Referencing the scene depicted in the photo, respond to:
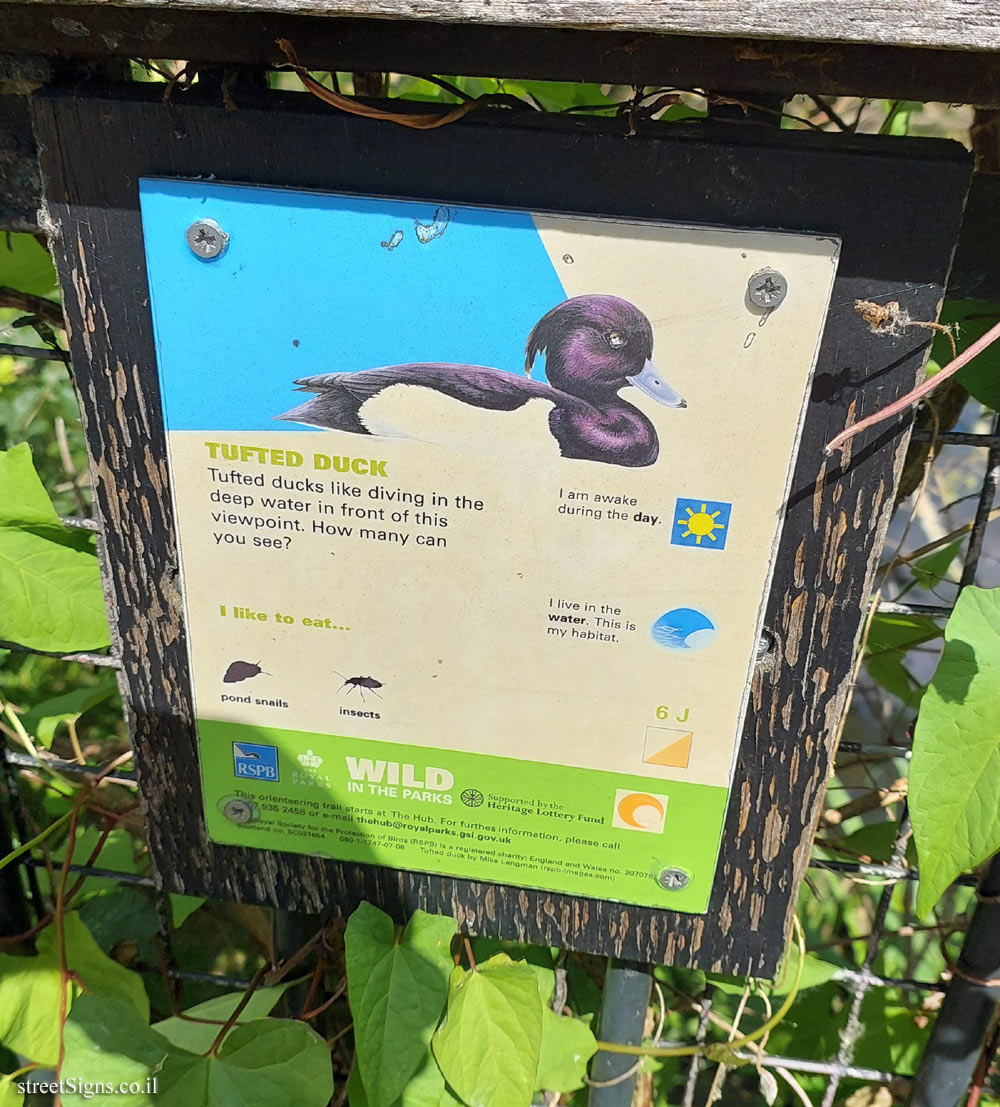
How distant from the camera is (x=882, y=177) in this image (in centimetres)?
56

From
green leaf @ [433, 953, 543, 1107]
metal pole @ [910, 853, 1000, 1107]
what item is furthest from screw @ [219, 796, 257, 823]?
metal pole @ [910, 853, 1000, 1107]

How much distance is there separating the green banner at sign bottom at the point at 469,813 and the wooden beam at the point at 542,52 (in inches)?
20.9

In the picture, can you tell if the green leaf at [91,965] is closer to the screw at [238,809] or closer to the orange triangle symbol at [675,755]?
the screw at [238,809]

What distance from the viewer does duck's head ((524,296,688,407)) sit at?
610mm

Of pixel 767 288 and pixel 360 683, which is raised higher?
pixel 767 288

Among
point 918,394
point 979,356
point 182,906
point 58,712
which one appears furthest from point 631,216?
point 182,906

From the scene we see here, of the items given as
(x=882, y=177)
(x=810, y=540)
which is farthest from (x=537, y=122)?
(x=810, y=540)

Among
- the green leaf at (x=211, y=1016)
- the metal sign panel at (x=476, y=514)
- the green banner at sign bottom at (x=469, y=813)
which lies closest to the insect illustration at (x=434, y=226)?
the metal sign panel at (x=476, y=514)

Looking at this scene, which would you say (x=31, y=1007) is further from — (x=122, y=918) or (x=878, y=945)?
(x=878, y=945)

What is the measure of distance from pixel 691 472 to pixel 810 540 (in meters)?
0.11

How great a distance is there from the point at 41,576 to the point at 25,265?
291 millimetres

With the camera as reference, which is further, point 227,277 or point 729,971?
point 729,971

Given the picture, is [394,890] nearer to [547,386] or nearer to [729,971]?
[729,971]

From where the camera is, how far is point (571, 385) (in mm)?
635
